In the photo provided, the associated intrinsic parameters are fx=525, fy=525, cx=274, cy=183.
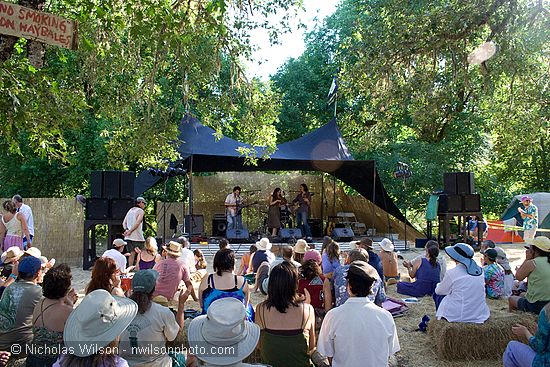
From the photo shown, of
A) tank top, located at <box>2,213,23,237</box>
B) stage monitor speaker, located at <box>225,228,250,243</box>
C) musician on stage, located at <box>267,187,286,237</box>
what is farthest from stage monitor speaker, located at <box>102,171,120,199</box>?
musician on stage, located at <box>267,187,286,237</box>

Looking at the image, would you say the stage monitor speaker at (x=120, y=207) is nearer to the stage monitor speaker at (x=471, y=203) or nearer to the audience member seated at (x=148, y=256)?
the audience member seated at (x=148, y=256)

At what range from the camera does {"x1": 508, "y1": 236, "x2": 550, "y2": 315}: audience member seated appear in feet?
14.6

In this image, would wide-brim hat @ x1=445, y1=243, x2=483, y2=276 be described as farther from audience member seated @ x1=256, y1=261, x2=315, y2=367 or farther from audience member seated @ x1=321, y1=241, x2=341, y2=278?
audience member seated @ x1=256, y1=261, x2=315, y2=367

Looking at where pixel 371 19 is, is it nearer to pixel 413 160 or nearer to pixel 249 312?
pixel 249 312

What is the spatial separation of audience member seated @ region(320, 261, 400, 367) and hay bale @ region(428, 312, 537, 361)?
61.7 inches

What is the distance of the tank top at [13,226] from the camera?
7438mm

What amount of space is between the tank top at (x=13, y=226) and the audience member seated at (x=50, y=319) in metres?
4.91

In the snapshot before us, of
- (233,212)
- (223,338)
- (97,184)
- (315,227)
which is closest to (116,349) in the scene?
(223,338)

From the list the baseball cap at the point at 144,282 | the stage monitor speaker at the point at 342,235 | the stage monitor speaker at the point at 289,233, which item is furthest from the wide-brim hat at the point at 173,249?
the stage monitor speaker at the point at 342,235

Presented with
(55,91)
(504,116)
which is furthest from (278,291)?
(504,116)

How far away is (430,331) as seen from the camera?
14.6 ft

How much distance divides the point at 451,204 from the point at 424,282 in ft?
17.9

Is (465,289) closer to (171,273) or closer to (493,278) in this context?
(493,278)

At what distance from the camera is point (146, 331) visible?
2.87 meters
